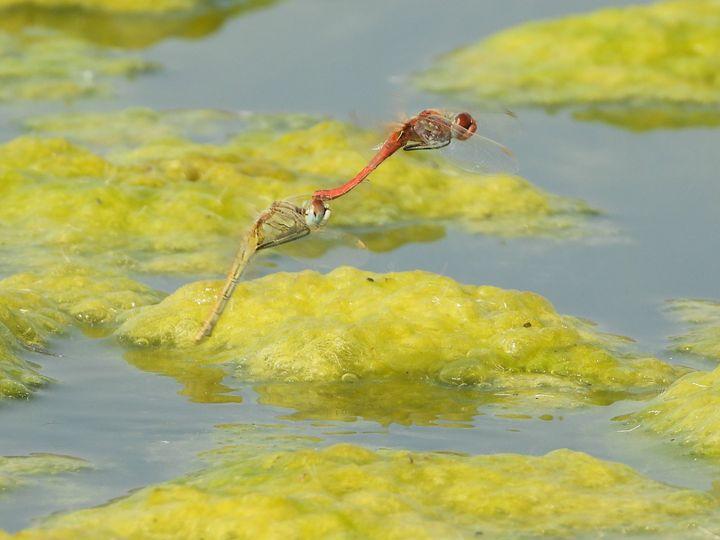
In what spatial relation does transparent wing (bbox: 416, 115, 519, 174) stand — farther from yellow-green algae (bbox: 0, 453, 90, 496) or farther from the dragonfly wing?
yellow-green algae (bbox: 0, 453, 90, 496)

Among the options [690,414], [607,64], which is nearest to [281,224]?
[690,414]

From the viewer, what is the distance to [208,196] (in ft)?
25.5

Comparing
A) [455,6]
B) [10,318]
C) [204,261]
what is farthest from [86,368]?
[455,6]

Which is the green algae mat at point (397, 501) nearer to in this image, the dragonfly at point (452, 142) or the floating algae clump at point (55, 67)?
the dragonfly at point (452, 142)

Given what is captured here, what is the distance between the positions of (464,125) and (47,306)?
2077 mm

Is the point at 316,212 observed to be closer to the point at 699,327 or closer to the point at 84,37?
the point at 699,327

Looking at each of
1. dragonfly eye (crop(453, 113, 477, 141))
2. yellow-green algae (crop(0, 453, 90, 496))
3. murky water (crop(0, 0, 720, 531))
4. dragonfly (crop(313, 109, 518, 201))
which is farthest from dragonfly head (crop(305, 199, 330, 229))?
yellow-green algae (crop(0, 453, 90, 496))

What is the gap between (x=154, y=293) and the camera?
663cm

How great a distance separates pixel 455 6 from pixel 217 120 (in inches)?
133

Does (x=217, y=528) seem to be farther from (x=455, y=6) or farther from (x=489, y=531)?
(x=455, y=6)

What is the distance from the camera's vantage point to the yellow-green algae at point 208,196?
7.34 m

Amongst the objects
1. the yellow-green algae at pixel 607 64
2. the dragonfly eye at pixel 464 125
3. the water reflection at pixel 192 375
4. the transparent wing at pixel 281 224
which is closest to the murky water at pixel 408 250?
the water reflection at pixel 192 375

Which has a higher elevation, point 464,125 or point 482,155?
point 464,125

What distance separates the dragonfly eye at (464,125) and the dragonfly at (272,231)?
0.63 m
